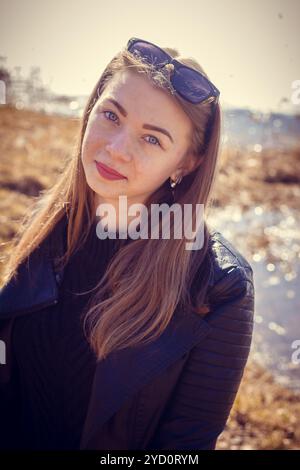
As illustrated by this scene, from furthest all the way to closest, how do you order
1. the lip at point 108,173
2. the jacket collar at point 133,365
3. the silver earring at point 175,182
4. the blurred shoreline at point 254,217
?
1. the blurred shoreline at point 254,217
2. the silver earring at point 175,182
3. the lip at point 108,173
4. the jacket collar at point 133,365

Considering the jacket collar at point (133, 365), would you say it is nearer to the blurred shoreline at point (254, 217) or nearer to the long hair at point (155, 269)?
the long hair at point (155, 269)

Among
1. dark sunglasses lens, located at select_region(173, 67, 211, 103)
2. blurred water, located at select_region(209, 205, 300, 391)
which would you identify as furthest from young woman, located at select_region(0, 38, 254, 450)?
blurred water, located at select_region(209, 205, 300, 391)

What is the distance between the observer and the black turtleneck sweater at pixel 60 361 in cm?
169

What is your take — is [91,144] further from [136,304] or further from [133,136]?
[136,304]

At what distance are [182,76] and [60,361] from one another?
1195 mm

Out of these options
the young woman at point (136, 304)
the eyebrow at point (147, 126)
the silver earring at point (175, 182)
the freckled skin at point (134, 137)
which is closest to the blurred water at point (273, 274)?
the young woman at point (136, 304)

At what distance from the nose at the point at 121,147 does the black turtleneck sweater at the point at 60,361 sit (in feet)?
1.29

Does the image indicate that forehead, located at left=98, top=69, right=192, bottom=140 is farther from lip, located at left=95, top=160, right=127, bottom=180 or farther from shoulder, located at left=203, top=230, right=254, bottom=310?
shoulder, located at left=203, top=230, right=254, bottom=310

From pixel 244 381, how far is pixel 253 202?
550 cm

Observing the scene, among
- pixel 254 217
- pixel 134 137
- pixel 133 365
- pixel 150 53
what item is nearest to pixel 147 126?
pixel 134 137

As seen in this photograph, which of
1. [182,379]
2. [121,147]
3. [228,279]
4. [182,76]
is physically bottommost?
[182,379]

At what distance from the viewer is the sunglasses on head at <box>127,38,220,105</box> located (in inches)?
62.4

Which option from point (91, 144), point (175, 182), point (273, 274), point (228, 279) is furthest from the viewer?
point (273, 274)

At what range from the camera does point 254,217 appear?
8.13 meters
